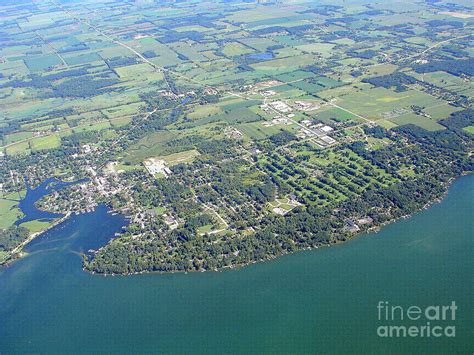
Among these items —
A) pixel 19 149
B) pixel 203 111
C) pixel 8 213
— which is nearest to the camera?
pixel 8 213

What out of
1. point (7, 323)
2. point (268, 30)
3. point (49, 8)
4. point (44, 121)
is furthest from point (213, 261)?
point (49, 8)

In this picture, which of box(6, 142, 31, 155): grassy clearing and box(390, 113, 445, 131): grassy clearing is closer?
box(390, 113, 445, 131): grassy clearing

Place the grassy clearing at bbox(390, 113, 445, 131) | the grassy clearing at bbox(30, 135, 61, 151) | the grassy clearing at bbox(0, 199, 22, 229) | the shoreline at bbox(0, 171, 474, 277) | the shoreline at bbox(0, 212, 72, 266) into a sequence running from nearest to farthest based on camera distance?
the shoreline at bbox(0, 171, 474, 277) < the shoreline at bbox(0, 212, 72, 266) < the grassy clearing at bbox(0, 199, 22, 229) < the grassy clearing at bbox(390, 113, 445, 131) < the grassy clearing at bbox(30, 135, 61, 151)

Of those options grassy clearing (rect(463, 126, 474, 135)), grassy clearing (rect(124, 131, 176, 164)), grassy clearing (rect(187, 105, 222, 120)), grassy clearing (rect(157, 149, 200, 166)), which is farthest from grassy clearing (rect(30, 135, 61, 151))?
grassy clearing (rect(463, 126, 474, 135))

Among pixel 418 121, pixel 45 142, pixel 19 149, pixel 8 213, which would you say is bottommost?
pixel 19 149

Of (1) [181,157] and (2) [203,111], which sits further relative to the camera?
(2) [203,111]

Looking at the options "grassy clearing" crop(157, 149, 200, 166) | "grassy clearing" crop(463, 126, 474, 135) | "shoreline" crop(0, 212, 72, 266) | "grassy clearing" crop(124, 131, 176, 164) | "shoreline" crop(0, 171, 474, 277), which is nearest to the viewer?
"shoreline" crop(0, 171, 474, 277)

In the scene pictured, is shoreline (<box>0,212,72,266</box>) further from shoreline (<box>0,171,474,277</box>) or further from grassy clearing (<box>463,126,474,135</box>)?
grassy clearing (<box>463,126,474,135</box>)

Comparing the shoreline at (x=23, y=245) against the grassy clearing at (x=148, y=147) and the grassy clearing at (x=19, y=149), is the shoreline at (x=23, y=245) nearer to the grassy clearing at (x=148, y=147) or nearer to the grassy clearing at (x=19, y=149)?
the grassy clearing at (x=148, y=147)

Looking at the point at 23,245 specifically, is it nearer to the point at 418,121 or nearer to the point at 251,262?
the point at 251,262

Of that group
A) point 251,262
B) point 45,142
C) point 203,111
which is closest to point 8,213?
point 45,142

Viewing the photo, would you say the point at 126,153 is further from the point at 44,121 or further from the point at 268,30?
the point at 268,30

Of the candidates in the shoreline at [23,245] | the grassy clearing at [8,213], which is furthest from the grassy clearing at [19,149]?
the shoreline at [23,245]
